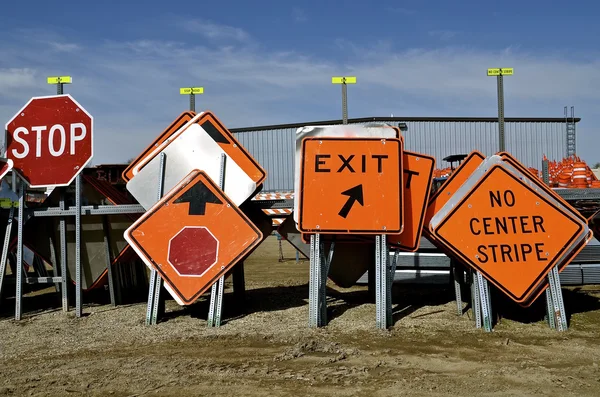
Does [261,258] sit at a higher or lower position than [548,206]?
lower

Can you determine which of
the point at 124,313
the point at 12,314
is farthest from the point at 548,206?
the point at 12,314

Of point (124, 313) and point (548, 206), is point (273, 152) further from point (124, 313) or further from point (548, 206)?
point (548, 206)

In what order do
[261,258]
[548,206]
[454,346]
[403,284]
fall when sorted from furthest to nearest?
[261,258] → [403,284] → [548,206] → [454,346]

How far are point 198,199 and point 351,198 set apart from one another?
1.94 metres

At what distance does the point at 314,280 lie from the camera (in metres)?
7.61

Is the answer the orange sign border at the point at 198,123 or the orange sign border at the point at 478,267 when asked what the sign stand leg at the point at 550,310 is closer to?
the orange sign border at the point at 478,267

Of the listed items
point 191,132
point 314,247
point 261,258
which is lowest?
point 261,258

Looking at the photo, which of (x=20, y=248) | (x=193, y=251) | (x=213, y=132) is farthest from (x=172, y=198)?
(x=20, y=248)

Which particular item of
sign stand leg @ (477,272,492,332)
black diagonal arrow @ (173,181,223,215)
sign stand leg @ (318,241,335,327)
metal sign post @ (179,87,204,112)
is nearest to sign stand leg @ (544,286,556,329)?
sign stand leg @ (477,272,492,332)

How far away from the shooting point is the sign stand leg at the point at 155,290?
26.3ft

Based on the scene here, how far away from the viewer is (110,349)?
6.82 meters

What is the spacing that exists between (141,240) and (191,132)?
154 centimetres

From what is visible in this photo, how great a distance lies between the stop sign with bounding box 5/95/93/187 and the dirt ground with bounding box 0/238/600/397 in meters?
2.01

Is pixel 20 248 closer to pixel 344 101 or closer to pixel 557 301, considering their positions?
pixel 344 101
